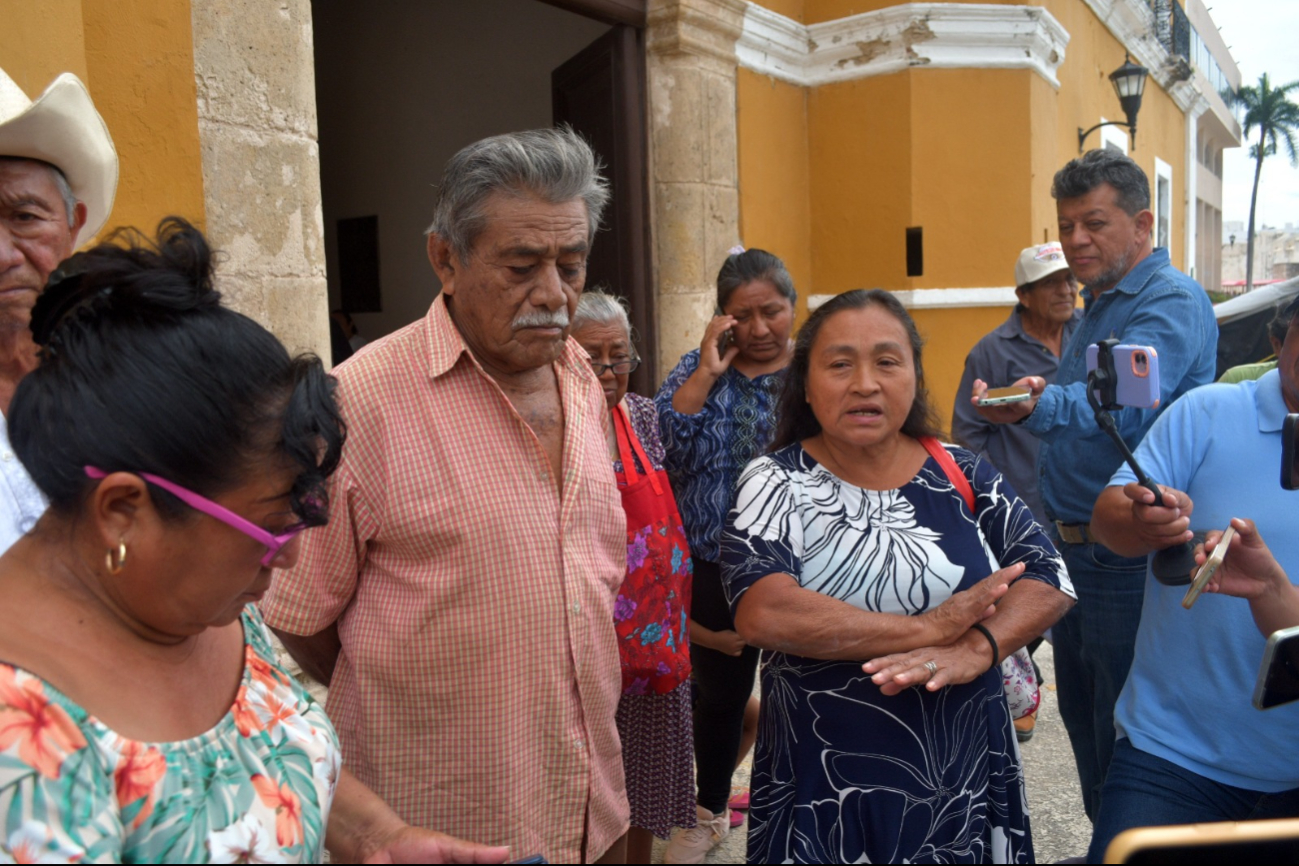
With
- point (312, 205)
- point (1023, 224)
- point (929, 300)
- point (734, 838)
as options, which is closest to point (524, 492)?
point (734, 838)

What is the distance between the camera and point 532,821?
1.80 m

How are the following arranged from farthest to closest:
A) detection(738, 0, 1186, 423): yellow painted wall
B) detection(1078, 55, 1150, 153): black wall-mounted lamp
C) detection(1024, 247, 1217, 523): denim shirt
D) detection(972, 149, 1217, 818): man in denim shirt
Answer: detection(1078, 55, 1150, 153): black wall-mounted lamp → detection(738, 0, 1186, 423): yellow painted wall → detection(1024, 247, 1217, 523): denim shirt → detection(972, 149, 1217, 818): man in denim shirt

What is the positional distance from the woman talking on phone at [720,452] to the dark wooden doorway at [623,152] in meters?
2.64

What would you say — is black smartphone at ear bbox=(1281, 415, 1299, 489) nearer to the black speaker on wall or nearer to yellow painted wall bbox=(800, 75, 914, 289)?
yellow painted wall bbox=(800, 75, 914, 289)

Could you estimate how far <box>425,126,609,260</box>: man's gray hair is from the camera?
187cm

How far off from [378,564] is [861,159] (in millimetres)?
6070

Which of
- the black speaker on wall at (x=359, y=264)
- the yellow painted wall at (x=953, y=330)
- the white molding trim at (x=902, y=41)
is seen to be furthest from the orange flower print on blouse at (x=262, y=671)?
the black speaker on wall at (x=359, y=264)

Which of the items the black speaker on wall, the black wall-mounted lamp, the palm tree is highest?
the palm tree

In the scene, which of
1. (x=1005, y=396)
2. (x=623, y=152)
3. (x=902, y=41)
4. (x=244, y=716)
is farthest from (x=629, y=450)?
(x=902, y=41)

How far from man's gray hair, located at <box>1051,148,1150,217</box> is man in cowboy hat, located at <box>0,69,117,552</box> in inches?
112

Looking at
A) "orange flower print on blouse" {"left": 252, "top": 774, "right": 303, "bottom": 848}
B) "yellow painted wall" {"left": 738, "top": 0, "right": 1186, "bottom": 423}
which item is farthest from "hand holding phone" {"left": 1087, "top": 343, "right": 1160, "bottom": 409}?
"yellow painted wall" {"left": 738, "top": 0, "right": 1186, "bottom": 423}

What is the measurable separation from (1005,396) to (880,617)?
100cm

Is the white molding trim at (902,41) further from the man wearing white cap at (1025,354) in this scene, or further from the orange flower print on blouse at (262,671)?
the orange flower print on blouse at (262,671)

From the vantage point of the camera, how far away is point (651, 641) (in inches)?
99.2
